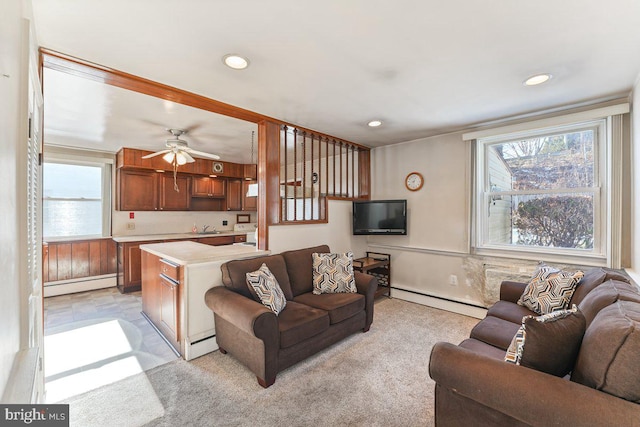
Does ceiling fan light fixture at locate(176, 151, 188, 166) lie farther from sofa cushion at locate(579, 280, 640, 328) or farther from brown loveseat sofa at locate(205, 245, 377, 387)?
sofa cushion at locate(579, 280, 640, 328)

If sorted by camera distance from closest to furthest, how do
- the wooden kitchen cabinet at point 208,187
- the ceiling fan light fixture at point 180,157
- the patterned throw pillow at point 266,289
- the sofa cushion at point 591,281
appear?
the sofa cushion at point 591,281 < the patterned throw pillow at point 266,289 < the ceiling fan light fixture at point 180,157 < the wooden kitchen cabinet at point 208,187

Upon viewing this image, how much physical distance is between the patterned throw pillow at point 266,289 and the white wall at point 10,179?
142 centimetres

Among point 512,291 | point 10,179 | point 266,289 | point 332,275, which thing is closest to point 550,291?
point 512,291

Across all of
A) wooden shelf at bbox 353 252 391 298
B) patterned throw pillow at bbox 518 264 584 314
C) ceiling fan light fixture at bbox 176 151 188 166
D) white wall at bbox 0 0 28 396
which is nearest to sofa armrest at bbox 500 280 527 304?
patterned throw pillow at bbox 518 264 584 314

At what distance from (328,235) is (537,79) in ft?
9.06

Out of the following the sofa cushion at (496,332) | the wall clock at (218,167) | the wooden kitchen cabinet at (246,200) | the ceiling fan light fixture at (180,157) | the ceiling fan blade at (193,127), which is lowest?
the sofa cushion at (496,332)

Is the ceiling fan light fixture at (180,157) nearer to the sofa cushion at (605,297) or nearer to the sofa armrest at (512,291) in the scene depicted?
the sofa armrest at (512,291)

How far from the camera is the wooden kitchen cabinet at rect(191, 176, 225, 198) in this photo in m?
5.41

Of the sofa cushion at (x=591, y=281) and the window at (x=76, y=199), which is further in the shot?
the window at (x=76, y=199)

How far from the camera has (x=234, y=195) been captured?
601 cm

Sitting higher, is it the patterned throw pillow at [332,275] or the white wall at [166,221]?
the white wall at [166,221]

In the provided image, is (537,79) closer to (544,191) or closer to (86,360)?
(544,191)

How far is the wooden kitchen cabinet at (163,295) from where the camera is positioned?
2.54m

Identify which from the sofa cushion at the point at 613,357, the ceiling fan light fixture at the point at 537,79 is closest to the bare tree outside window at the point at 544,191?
the ceiling fan light fixture at the point at 537,79
